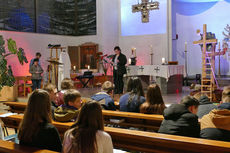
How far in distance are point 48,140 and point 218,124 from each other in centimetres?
169

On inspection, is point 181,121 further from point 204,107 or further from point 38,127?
point 38,127

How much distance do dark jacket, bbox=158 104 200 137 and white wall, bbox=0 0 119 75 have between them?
1028cm

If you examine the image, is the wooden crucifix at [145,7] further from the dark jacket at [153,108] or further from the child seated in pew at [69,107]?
the child seated in pew at [69,107]

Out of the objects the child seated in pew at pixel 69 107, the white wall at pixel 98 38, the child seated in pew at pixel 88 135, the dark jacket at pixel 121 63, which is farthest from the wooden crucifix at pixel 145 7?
the child seated in pew at pixel 88 135

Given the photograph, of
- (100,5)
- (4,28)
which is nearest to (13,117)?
(4,28)

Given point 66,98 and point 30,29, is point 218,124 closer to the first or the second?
point 66,98

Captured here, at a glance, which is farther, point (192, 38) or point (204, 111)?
point (192, 38)

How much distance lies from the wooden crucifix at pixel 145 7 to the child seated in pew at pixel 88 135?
10288 mm

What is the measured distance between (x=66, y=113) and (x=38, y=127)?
3.29 feet

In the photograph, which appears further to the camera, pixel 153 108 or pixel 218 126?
pixel 153 108

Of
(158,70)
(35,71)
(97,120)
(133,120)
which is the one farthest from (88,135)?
(158,70)

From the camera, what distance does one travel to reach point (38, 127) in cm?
231

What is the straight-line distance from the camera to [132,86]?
419 centimetres

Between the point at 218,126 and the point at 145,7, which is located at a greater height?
the point at 145,7
